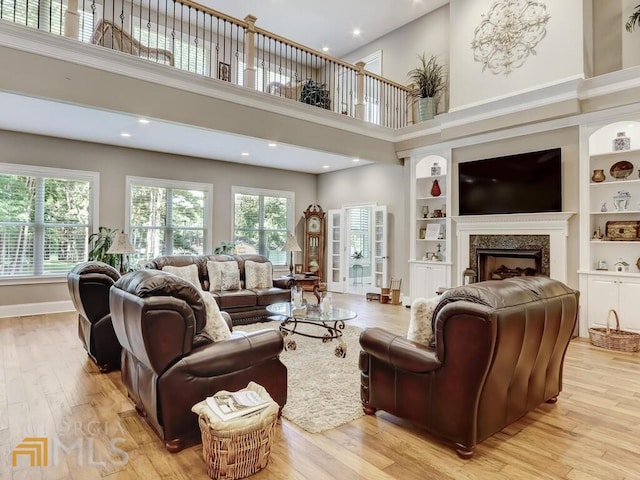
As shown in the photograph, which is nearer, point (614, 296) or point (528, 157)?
point (614, 296)

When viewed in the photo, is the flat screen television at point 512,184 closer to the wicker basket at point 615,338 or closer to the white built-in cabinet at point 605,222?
the white built-in cabinet at point 605,222

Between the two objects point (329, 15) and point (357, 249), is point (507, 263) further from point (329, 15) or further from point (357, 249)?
point (329, 15)

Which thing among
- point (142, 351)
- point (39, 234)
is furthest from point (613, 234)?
point (39, 234)

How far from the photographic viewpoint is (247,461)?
2.03m

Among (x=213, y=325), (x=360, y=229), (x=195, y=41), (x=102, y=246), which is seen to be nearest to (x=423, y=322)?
(x=213, y=325)

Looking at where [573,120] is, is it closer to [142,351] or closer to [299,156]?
[299,156]

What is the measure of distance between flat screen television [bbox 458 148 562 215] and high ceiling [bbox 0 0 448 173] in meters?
2.59

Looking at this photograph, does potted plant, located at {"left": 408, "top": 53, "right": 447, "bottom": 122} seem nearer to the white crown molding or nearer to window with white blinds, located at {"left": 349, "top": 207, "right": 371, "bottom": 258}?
the white crown molding

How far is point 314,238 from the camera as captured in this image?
9.59 meters

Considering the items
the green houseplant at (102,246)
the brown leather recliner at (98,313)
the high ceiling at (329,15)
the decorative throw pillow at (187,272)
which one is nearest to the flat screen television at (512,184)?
the high ceiling at (329,15)

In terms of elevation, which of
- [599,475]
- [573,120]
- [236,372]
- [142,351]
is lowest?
[599,475]

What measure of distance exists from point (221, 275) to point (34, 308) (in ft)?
11.2

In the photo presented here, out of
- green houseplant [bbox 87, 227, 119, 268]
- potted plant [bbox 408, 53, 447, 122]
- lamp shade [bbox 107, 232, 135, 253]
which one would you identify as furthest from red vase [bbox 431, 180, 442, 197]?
green houseplant [bbox 87, 227, 119, 268]

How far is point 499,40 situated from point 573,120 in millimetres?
1770
